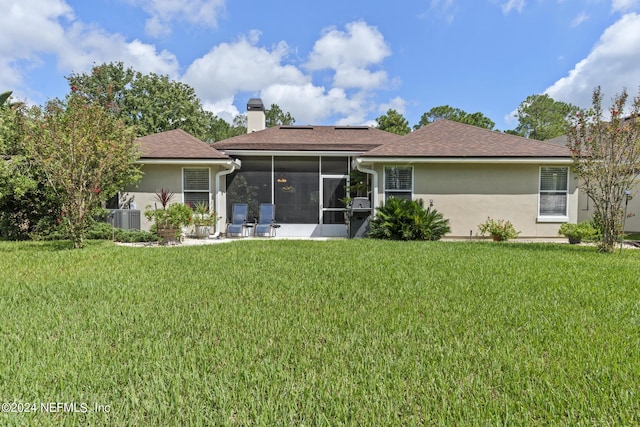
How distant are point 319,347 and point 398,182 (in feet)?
34.1

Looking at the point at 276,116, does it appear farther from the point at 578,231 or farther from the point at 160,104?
the point at 578,231

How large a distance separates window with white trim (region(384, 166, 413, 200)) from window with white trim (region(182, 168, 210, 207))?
6.95m

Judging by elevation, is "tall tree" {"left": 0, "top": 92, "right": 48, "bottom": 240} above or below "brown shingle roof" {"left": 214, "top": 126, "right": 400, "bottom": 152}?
below

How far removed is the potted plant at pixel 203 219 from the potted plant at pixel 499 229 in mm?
9952

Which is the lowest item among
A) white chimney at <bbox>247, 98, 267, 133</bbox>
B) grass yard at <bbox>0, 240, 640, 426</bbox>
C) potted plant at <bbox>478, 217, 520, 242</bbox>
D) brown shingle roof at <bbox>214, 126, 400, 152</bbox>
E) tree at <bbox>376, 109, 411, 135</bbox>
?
grass yard at <bbox>0, 240, 640, 426</bbox>

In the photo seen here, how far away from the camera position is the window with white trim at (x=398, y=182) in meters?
12.8

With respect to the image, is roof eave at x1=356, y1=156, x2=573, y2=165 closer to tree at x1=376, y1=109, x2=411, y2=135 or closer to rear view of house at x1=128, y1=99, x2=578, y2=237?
rear view of house at x1=128, y1=99, x2=578, y2=237

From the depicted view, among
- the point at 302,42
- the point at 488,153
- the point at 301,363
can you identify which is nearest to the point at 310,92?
the point at 302,42

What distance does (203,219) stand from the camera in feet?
42.0

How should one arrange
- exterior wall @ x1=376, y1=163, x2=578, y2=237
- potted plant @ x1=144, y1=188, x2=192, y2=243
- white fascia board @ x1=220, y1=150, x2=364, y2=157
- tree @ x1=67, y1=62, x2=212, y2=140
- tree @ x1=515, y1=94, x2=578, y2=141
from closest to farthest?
potted plant @ x1=144, y1=188, x2=192, y2=243
exterior wall @ x1=376, y1=163, x2=578, y2=237
white fascia board @ x1=220, y1=150, x2=364, y2=157
tree @ x1=67, y1=62, x2=212, y2=140
tree @ x1=515, y1=94, x2=578, y2=141

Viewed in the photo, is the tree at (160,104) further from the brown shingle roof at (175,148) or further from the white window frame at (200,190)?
the white window frame at (200,190)

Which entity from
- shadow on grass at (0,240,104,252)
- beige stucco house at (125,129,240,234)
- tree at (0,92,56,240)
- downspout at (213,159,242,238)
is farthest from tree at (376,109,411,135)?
shadow on grass at (0,240,104,252)

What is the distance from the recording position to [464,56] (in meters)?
19.3

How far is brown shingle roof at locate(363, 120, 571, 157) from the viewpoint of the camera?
40.2ft
